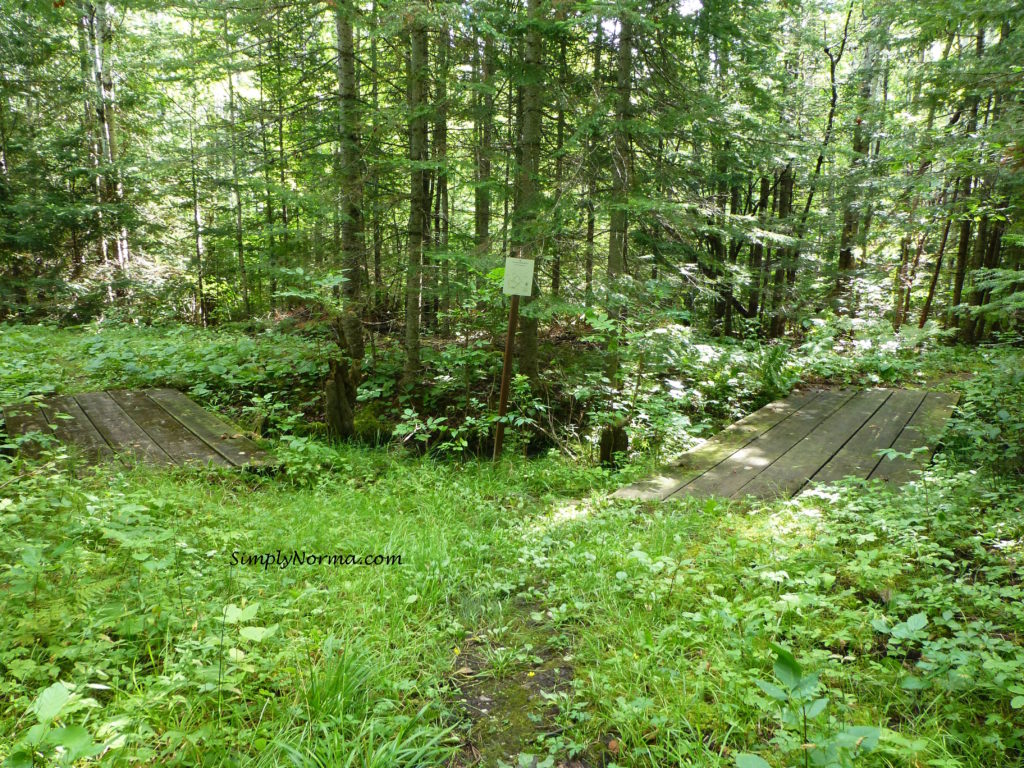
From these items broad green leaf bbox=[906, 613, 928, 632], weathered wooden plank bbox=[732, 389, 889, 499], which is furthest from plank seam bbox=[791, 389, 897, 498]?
broad green leaf bbox=[906, 613, 928, 632]

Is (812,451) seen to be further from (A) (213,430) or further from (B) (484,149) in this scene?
(A) (213,430)

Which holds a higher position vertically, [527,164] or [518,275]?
[527,164]

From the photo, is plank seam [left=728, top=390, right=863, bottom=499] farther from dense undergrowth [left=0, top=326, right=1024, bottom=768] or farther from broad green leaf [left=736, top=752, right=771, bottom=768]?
broad green leaf [left=736, top=752, right=771, bottom=768]

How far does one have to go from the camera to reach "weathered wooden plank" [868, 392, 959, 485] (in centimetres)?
512

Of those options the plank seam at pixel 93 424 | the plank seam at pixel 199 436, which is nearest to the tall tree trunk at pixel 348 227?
the plank seam at pixel 199 436

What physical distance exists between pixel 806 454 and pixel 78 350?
12.6 meters

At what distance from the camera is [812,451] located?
19.2 ft

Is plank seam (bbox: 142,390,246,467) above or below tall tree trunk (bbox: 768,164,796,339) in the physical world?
below

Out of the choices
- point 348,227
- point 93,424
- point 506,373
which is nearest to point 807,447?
point 506,373

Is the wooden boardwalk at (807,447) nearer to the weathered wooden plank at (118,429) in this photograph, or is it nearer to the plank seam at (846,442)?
the plank seam at (846,442)

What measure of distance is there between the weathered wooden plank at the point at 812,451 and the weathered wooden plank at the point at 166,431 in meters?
5.33

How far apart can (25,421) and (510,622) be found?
6521 mm

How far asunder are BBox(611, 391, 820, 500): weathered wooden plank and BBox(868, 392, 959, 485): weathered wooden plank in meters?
1.34

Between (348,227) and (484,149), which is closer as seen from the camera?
(484,149)
